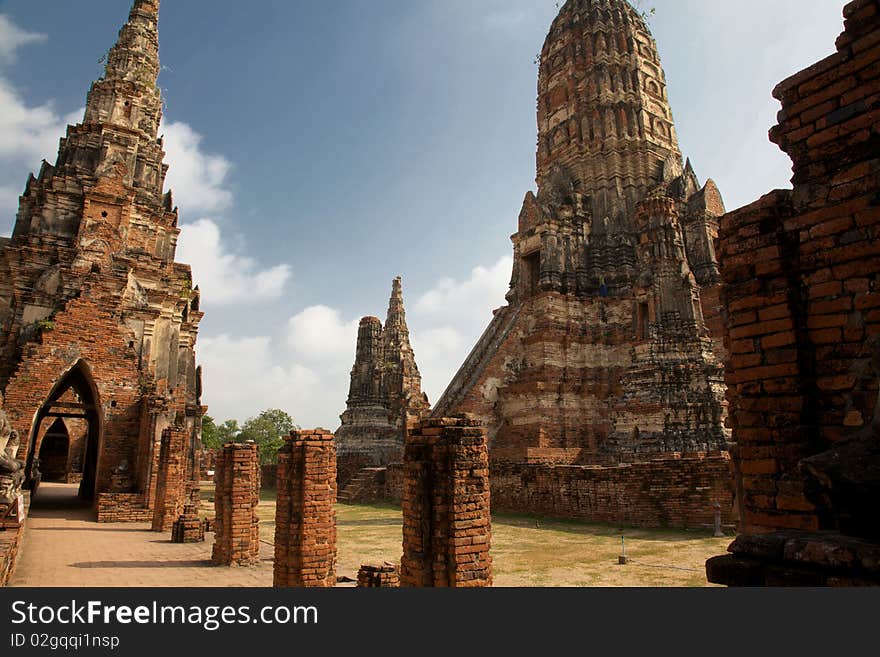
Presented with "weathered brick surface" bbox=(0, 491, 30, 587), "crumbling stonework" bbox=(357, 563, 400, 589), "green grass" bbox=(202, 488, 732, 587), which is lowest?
"green grass" bbox=(202, 488, 732, 587)

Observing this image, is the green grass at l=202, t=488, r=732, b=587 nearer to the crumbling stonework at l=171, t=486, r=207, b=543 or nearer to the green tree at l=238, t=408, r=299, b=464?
the crumbling stonework at l=171, t=486, r=207, b=543

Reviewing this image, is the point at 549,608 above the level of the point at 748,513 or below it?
below

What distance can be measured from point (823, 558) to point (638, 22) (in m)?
33.4

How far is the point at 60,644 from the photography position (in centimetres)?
261

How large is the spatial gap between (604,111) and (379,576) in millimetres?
25600

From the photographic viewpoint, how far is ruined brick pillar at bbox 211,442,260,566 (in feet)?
29.7

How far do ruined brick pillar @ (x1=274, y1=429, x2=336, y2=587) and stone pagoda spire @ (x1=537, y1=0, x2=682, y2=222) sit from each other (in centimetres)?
2097

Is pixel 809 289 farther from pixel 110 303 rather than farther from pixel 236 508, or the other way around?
pixel 110 303

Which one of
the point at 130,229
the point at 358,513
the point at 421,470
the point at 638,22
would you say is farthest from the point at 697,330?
the point at 130,229

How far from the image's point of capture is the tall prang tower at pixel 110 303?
14117 millimetres

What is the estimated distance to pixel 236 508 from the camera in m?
9.20

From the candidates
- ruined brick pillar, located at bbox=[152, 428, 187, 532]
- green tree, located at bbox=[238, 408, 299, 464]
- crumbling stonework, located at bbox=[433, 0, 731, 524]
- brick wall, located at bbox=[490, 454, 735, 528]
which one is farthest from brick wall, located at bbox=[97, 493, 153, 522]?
green tree, located at bbox=[238, 408, 299, 464]

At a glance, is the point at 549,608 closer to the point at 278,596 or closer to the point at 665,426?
the point at 278,596

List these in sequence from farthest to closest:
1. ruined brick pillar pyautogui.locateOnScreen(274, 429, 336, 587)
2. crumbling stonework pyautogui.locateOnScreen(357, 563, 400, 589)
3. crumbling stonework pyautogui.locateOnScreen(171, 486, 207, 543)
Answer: crumbling stonework pyautogui.locateOnScreen(171, 486, 207, 543), ruined brick pillar pyautogui.locateOnScreen(274, 429, 336, 587), crumbling stonework pyautogui.locateOnScreen(357, 563, 400, 589)
